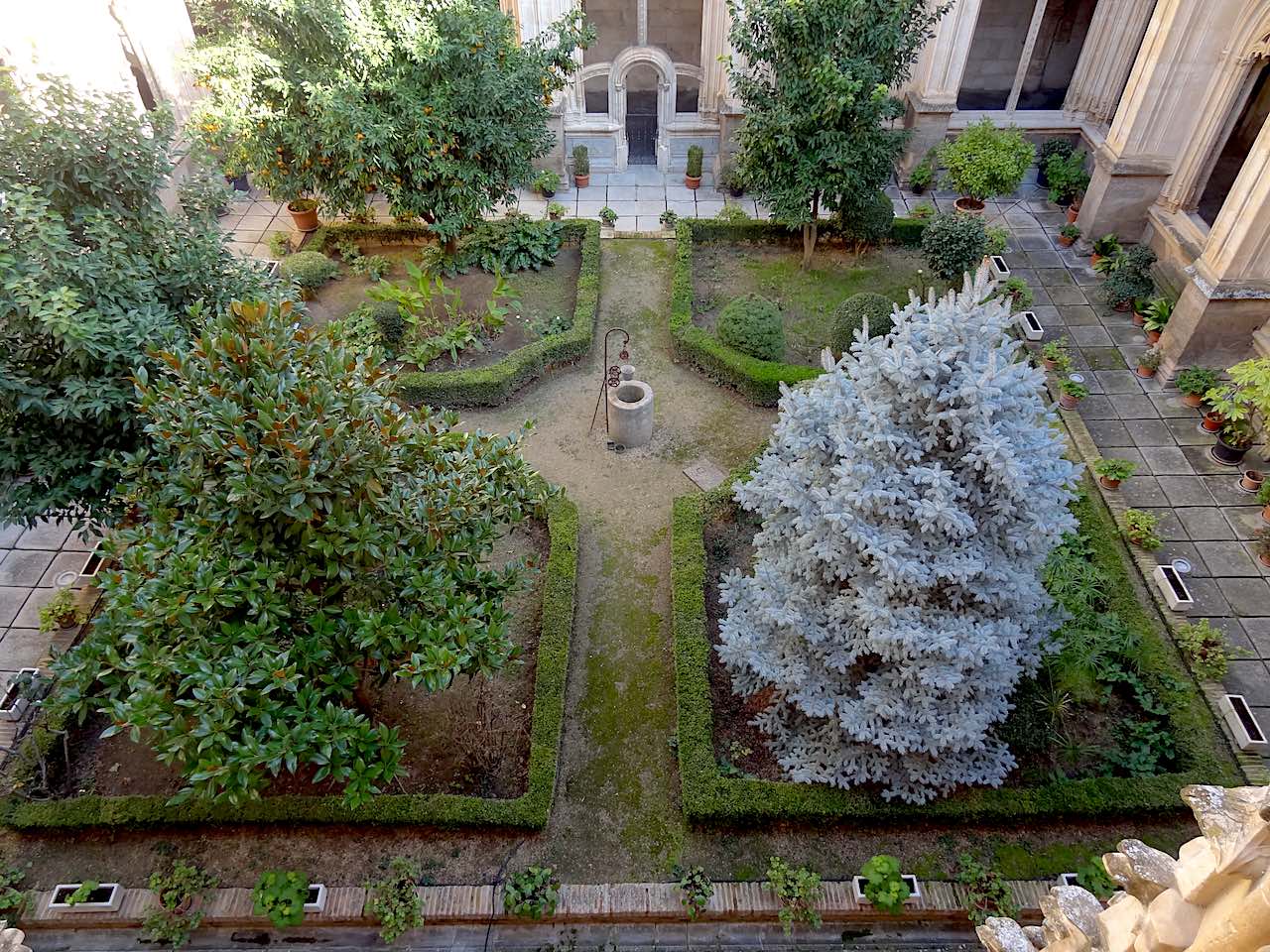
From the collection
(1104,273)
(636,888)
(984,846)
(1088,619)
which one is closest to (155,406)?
(636,888)

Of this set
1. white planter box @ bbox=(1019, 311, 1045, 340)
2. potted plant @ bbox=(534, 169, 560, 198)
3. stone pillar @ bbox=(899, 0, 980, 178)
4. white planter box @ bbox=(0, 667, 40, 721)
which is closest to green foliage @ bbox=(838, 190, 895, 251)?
white planter box @ bbox=(1019, 311, 1045, 340)

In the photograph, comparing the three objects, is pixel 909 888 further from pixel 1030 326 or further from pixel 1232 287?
pixel 1232 287

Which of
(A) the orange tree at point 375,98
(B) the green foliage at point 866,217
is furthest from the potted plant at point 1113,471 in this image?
(A) the orange tree at point 375,98

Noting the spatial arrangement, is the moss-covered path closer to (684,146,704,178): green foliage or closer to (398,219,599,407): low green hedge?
(398,219,599,407): low green hedge

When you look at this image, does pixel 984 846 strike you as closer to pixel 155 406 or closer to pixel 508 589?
pixel 508 589

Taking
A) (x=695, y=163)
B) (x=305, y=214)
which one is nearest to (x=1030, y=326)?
(x=695, y=163)

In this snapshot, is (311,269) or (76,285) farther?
(311,269)
